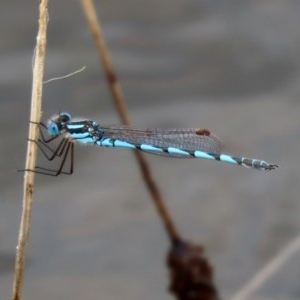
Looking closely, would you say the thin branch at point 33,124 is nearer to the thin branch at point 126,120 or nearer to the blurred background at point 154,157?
the thin branch at point 126,120

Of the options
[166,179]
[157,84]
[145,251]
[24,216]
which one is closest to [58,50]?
[157,84]

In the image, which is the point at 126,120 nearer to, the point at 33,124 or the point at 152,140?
the point at 152,140

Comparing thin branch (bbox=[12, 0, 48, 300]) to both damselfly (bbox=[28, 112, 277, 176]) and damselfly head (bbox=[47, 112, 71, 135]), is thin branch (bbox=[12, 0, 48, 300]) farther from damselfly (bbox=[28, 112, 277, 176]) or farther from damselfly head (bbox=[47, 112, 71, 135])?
damselfly (bbox=[28, 112, 277, 176])

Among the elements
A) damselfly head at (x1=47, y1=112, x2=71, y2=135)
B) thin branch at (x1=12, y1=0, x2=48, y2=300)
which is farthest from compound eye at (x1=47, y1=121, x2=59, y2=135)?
thin branch at (x1=12, y1=0, x2=48, y2=300)

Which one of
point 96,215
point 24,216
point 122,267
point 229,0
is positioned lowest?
point 24,216

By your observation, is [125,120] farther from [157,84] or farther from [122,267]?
[157,84]

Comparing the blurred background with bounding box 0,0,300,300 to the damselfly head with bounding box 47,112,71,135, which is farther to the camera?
the blurred background with bounding box 0,0,300,300

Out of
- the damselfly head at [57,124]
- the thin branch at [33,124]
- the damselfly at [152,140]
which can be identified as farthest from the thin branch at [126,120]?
the thin branch at [33,124]

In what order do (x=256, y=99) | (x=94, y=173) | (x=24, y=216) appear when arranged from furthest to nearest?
(x=256, y=99) < (x=94, y=173) < (x=24, y=216)
